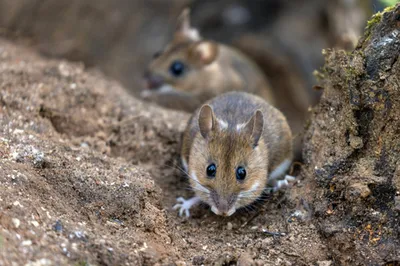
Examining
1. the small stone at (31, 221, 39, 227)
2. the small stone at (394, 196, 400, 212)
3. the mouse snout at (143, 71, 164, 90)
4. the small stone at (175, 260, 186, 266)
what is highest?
the mouse snout at (143, 71, 164, 90)

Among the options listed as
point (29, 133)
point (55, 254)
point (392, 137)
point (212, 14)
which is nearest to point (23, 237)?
point (55, 254)

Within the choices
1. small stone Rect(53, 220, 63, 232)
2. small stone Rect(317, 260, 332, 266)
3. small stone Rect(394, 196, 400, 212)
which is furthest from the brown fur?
small stone Rect(53, 220, 63, 232)

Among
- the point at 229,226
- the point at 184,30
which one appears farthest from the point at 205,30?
the point at 229,226

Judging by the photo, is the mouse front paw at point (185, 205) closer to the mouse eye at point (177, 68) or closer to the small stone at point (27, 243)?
the small stone at point (27, 243)

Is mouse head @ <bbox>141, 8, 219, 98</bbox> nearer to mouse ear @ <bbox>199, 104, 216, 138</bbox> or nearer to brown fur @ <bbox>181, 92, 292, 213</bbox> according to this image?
brown fur @ <bbox>181, 92, 292, 213</bbox>

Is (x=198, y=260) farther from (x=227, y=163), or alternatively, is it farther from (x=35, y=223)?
(x=35, y=223)

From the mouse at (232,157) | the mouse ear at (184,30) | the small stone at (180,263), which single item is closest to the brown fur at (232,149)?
the mouse at (232,157)
